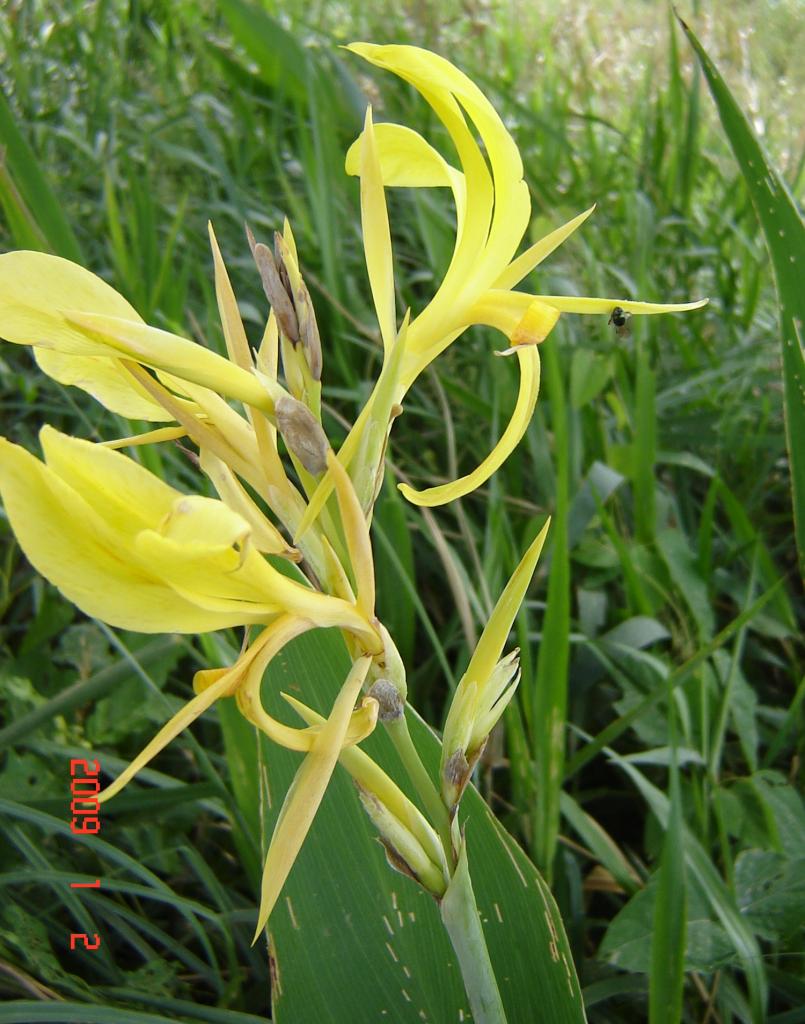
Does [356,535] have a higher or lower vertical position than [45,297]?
lower

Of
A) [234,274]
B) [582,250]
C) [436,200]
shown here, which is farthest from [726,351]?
[234,274]

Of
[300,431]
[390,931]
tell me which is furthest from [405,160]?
[390,931]

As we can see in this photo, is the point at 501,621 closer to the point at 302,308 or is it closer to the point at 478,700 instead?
the point at 478,700

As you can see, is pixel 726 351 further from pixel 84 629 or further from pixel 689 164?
pixel 84 629

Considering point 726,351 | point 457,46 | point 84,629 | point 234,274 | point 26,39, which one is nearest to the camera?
point 84,629

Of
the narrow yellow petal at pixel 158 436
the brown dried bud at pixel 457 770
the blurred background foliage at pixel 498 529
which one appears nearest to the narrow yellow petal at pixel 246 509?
the narrow yellow petal at pixel 158 436

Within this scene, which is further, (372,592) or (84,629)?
(84,629)
